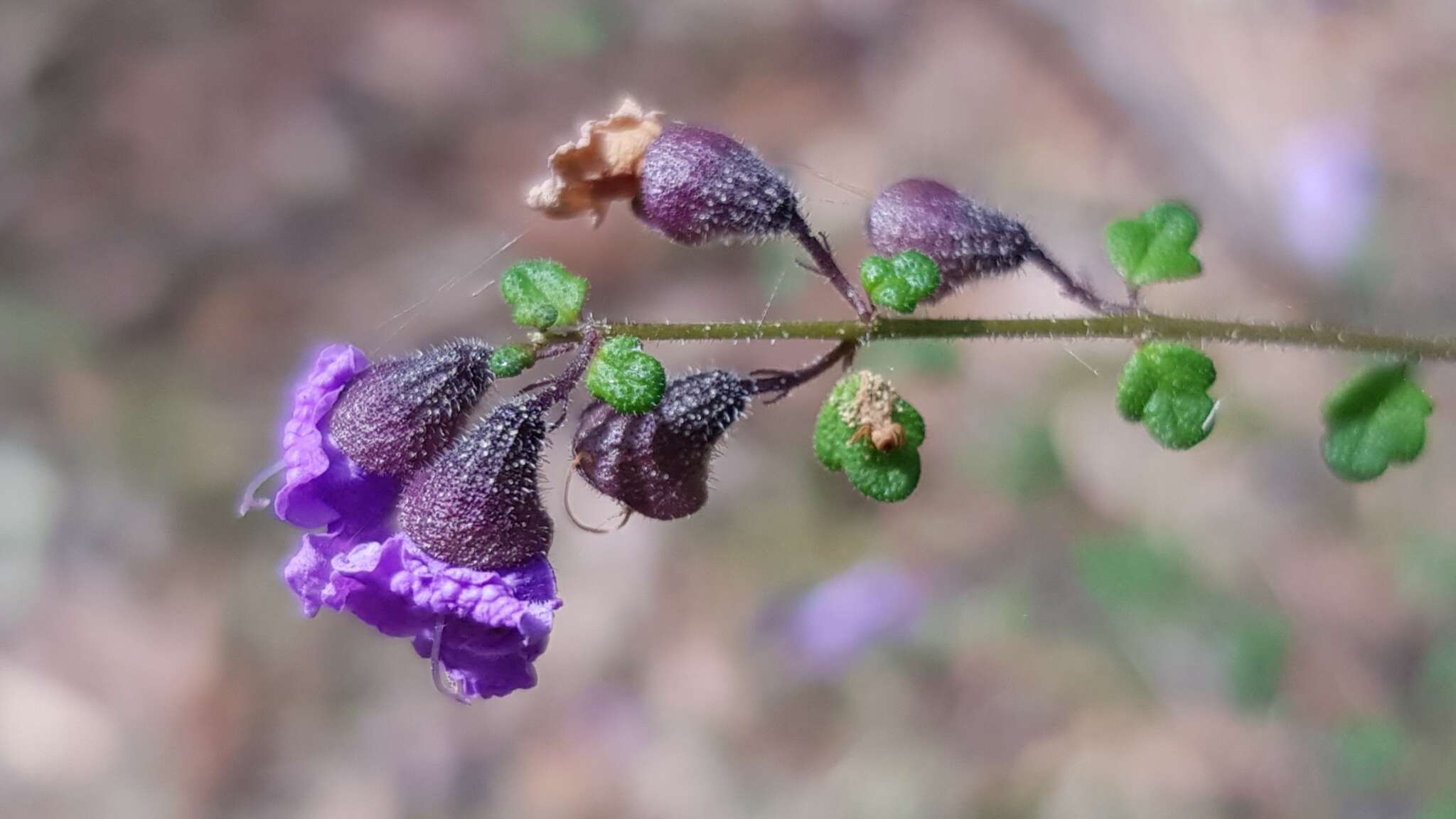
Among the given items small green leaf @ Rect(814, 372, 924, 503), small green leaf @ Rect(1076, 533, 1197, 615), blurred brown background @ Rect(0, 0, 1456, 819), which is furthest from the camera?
blurred brown background @ Rect(0, 0, 1456, 819)

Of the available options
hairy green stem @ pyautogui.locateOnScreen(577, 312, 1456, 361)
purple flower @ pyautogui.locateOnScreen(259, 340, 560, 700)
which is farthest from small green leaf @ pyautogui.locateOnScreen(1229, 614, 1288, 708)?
purple flower @ pyautogui.locateOnScreen(259, 340, 560, 700)

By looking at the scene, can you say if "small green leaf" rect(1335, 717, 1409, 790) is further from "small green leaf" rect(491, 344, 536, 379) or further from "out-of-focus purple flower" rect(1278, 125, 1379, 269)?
"small green leaf" rect(491, 344, 536, 379)

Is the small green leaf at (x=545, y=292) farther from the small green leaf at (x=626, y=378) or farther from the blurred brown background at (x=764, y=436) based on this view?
the blurred brown background at (x=764, y=436)

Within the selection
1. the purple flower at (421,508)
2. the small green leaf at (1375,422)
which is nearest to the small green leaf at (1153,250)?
the small green leaf at (1375,422)

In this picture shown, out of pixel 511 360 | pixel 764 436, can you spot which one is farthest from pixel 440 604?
pixel 764 436

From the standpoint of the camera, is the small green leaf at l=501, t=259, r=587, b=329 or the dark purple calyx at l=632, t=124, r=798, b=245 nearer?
the small green leaf at l=501, t=259, r=587, b=329
